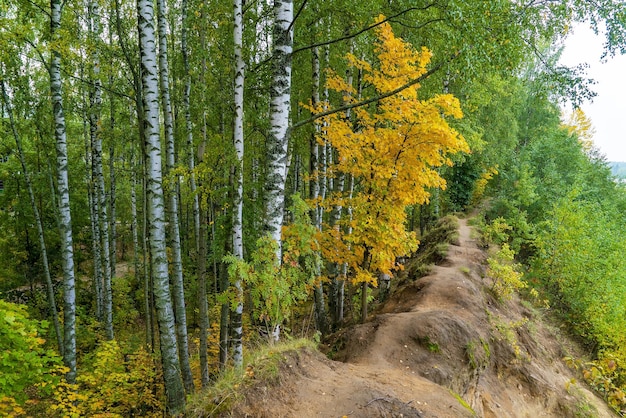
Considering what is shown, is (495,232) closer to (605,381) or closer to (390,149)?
(605,381)

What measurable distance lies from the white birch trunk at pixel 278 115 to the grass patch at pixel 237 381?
1.31m

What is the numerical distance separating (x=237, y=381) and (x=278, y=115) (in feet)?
10.9

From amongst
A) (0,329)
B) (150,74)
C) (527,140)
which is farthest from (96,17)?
(527,140)

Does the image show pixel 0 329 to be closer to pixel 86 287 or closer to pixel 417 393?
pixel 417 393

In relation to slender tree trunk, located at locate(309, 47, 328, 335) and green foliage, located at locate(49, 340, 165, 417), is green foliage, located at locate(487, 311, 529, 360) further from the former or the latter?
green foliage, located at locate(49, 340, 165, 417)

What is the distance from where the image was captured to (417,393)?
4953mm

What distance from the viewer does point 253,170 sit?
8.26 m

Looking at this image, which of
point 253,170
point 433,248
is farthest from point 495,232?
point 253,170

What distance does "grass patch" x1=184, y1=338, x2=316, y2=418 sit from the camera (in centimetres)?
352

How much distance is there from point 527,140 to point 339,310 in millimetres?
22668

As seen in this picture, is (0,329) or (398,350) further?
(398,350)

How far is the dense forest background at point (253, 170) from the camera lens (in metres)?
4.88

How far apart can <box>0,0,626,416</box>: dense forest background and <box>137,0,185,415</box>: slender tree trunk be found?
0.03 m

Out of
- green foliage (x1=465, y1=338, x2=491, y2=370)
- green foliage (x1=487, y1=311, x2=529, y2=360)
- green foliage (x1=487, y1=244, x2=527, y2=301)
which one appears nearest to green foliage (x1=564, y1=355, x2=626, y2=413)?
green foliage (x1=487, y1=311, x2=529, y2=360)
